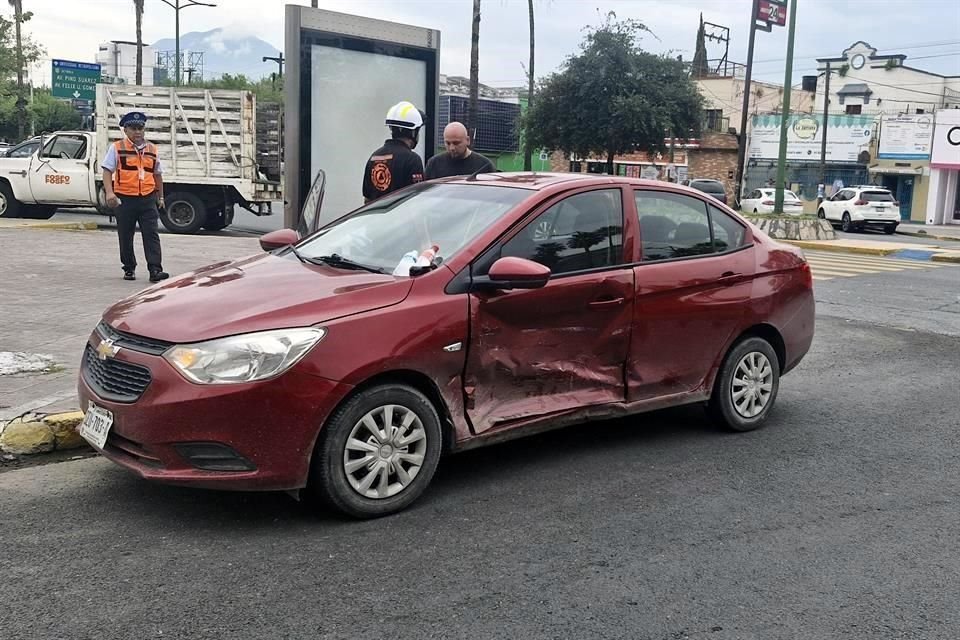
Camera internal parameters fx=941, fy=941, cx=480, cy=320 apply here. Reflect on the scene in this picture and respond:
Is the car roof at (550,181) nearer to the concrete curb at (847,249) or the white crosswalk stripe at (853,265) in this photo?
the white crosswalk stripe at (853,265)

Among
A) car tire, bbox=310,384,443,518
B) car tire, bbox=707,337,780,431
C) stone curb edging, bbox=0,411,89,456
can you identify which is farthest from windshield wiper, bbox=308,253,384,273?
car tire, bbox=707,337,780,431

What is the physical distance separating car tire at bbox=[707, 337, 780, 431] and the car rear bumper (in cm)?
271

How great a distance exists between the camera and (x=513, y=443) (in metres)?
5.50

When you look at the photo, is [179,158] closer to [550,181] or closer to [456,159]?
[456,159]

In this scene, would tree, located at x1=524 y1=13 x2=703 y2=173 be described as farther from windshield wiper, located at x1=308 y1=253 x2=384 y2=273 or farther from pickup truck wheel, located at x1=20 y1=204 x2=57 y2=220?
windshield wiper, located at x1=308 y1=253 x2=384 y2=273

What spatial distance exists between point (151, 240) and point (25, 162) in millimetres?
10193

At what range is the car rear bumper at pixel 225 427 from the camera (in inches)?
150

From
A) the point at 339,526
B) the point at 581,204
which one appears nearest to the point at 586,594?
the point at 339,526

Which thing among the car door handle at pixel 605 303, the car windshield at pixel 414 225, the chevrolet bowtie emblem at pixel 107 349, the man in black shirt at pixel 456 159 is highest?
the man in black shirt at pixel 456 159

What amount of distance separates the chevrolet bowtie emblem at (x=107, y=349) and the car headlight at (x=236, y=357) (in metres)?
0.35

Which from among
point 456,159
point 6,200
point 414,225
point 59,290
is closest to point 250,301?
point 414,225

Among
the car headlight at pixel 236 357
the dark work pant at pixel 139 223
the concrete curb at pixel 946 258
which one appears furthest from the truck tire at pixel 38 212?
the concrete curb at pixel 946 258

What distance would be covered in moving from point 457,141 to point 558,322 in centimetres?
Result: 316

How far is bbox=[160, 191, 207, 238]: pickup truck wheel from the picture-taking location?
59.3 feet
